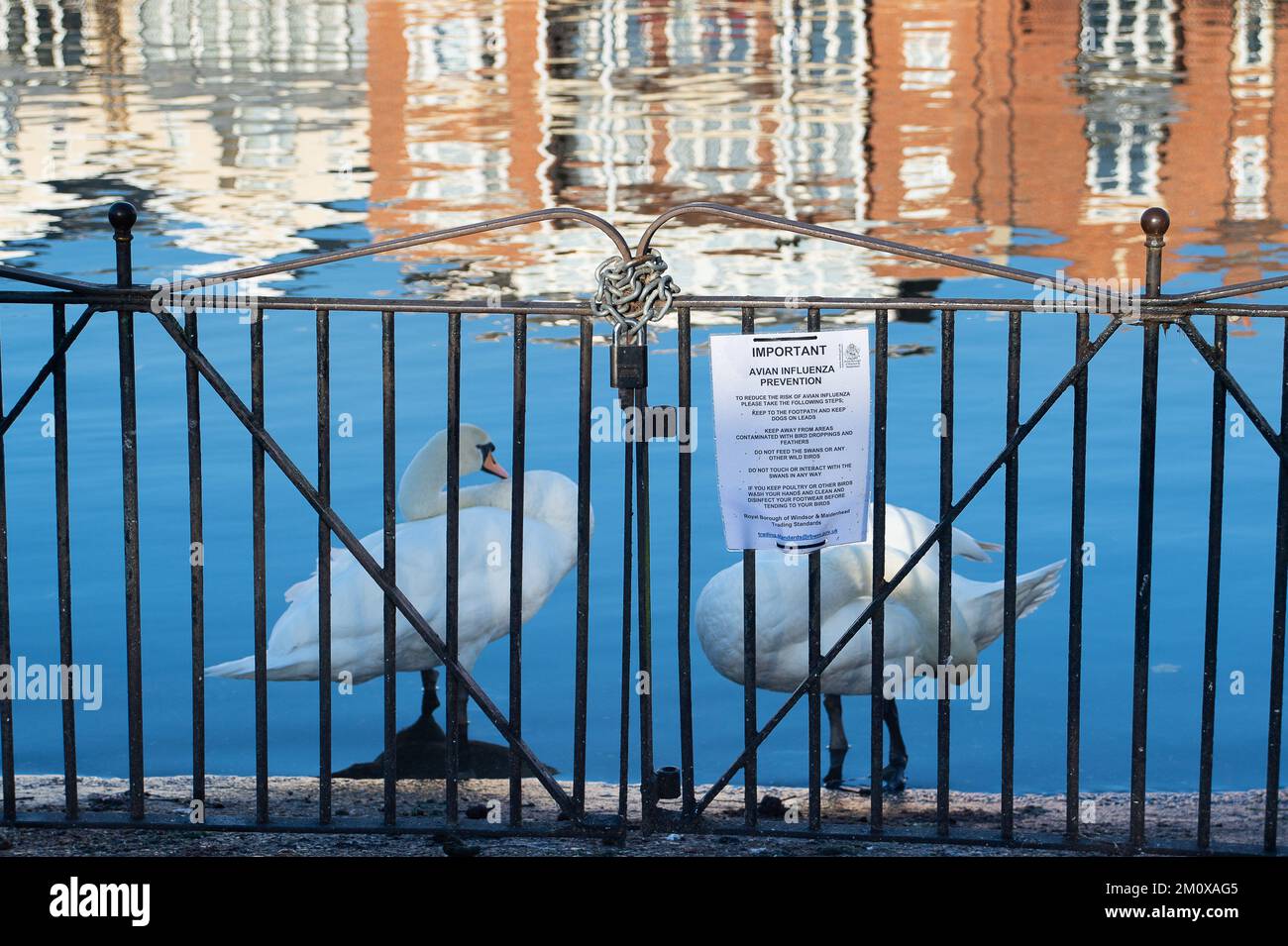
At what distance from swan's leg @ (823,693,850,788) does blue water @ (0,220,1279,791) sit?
131 millimetres

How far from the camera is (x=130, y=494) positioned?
5.53 meters

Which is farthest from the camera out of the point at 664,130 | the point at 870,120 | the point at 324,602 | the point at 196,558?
the point at 870,120

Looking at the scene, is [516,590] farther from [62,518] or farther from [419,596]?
[419,596]

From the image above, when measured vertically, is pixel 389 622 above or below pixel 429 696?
above

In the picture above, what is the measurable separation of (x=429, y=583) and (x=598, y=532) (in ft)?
8.38

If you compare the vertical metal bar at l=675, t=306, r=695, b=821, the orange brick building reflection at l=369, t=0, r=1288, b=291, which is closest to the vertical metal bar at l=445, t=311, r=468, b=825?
the vertical metal bar at l=675, t=306, r=695, b=821

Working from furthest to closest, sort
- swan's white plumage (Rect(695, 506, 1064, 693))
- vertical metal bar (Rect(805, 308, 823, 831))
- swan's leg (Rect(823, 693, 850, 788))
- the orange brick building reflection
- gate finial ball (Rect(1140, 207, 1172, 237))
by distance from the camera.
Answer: the orange brick building reflection → swan's leg (Rect(823, 693, 850, 788)) → swan's white plumage (Rect(695, 506, 1064, 693)) → vertical metal bar (Rect(805, 308, 823, 831)) → gate finial ball (Rect(1140, 207, 1172, 237))

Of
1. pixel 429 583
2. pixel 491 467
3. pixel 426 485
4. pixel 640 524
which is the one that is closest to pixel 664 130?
pixel 491 467

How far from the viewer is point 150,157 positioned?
69.2 ft

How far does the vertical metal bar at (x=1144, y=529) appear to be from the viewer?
5320 millimetres

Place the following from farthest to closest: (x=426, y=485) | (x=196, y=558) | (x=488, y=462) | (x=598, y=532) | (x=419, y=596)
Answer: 1. (x=598, y=532)
2. (x=488, y=462)
3. (x=426, y=485)
4. (x=419, y=596)
5. (x=196, y=558)

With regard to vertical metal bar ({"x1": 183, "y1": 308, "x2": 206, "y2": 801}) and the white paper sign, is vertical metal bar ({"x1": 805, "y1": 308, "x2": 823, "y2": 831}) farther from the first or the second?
vertical metal bar ({"x1": 183, "y1": 308, "x2": 206, "y2": 801})

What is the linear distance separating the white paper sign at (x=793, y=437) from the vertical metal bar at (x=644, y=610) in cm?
22

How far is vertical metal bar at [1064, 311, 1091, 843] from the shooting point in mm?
5344
